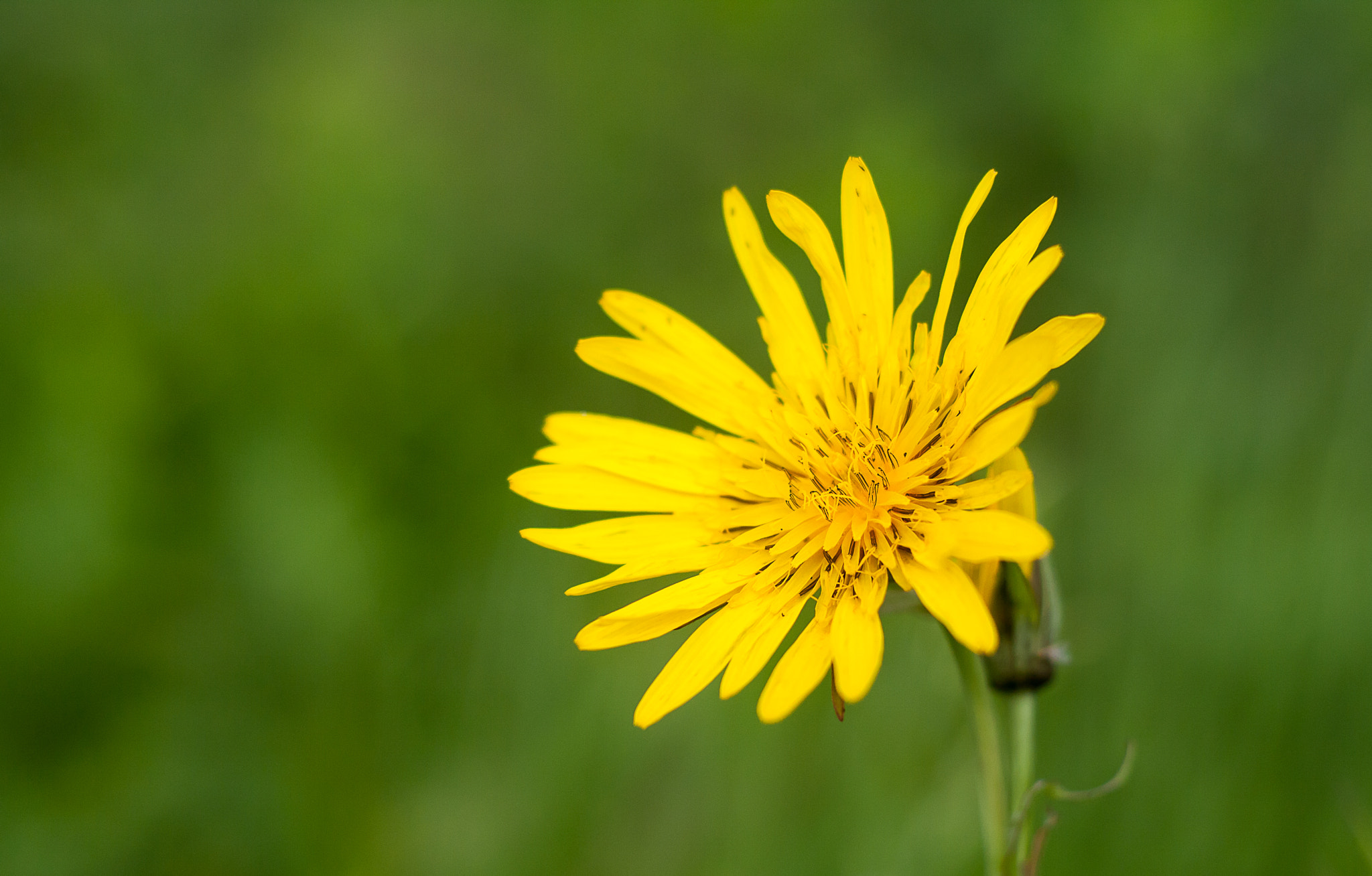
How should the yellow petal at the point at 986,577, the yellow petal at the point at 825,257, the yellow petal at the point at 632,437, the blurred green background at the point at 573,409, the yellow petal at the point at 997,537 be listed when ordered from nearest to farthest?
the yellow petal at the point at 997,537 < the yellow petal at the point at 986,577 < the yellow petal at the point at 825,257 < the yellow petal at the point at 632,437 < the blurred green background at the point at 573,409

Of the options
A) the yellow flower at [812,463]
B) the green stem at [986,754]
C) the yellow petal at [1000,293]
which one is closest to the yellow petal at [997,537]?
the yellow flower at [812,463]

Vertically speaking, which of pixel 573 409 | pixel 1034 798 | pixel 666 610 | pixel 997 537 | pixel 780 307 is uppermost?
pixel 573 409

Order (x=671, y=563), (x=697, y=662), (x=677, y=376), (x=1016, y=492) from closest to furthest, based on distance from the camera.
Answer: (x=1016, y=492)
(x=697, y=662)
(x=671, y=563)
(x=677, y=376)

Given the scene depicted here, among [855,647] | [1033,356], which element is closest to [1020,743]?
[855,647]

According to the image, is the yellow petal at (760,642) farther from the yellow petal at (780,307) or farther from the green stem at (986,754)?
the yellow petal at (780,307)

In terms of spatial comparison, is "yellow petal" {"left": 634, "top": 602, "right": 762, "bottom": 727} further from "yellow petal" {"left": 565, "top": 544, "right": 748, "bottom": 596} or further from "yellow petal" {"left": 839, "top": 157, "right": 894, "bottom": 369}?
"yellow petal" {"left": 839, "top": 157, "right": 894, "bottom": 369}

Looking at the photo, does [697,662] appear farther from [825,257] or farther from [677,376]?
[825,257]
